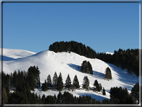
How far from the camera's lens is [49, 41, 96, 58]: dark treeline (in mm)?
66375

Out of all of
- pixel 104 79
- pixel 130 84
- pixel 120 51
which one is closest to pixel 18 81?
pixel 104 79

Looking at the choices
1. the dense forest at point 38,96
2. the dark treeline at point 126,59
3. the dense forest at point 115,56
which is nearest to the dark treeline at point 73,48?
the dense forest at point 115,56

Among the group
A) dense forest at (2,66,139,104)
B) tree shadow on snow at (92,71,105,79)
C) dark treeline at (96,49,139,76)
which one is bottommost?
dense forest at (2,66,139,104)

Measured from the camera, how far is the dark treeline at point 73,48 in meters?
66.4

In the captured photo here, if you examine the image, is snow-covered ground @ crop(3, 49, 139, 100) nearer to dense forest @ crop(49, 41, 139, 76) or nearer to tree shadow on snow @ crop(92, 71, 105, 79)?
tree shadow on snow @ crop(92, 71, 105, 79)

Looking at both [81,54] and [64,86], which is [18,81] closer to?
[64,86]

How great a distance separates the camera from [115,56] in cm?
7106

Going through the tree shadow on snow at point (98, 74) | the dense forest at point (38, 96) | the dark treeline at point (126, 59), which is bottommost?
the dense forest at point (38, 96)

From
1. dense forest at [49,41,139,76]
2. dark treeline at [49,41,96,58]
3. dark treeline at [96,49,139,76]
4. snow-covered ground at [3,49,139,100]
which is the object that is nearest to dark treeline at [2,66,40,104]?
snow-covered ground at [3,49,139,100]

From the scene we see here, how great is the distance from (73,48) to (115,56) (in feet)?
53.6

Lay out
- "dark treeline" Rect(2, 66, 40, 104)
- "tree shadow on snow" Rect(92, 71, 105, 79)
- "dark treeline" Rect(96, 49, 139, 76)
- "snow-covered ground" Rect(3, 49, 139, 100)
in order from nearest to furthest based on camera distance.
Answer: "dark treeline" Rect(2, 66, 40, 104) < "snow-covered ground" Rect(3, 49, 139, 100) < "tree shadow on snow" Rect(92, 71, 105, 79) < "dark treeline" Rect(96, 49, 139, 76)

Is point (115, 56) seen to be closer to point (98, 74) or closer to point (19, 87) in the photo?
point (98, 74)

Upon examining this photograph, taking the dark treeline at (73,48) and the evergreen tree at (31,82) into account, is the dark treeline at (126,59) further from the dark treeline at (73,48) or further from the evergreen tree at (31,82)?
the evergreen tree at (31,82)

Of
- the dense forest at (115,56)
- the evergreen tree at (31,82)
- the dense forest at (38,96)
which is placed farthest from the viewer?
the dense forest at (115,56)
